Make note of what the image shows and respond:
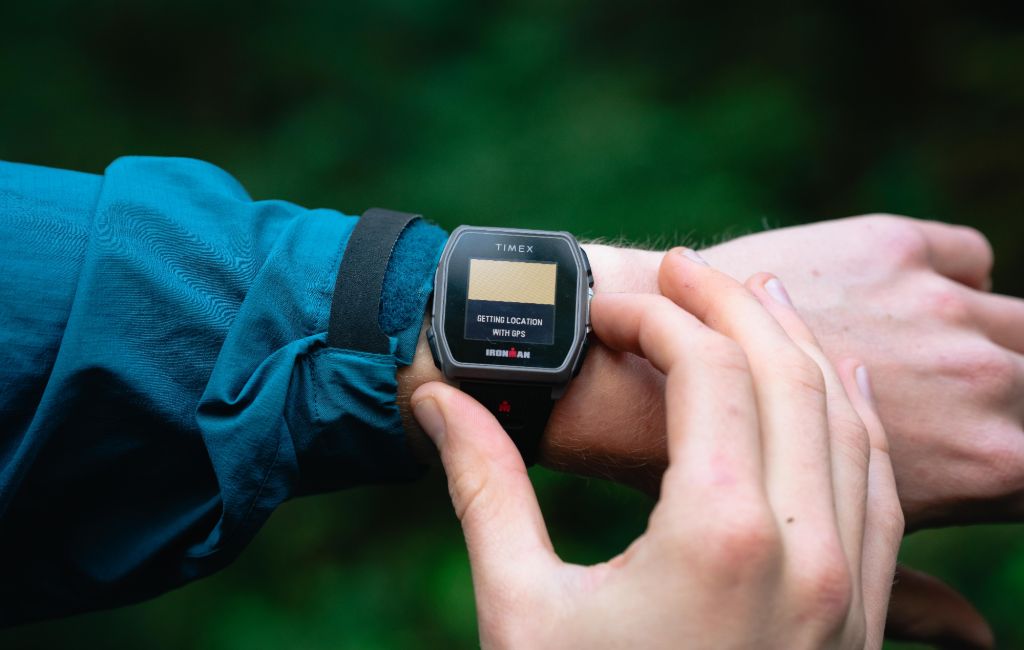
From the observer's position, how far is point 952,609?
1.36 metres

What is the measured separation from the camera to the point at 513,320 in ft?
3.68

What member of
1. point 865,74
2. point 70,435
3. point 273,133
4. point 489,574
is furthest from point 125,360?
point 865,74

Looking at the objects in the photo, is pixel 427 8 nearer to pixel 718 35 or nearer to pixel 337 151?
pixel 337 151

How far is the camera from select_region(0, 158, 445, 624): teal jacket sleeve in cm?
98

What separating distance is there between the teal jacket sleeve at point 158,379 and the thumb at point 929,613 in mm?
839

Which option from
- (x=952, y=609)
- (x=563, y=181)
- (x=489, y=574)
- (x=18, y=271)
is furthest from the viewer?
(x=563, y=181)

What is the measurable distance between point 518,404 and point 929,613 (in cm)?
79

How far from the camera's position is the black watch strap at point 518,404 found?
3.69 feet

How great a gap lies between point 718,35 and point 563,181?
593mm

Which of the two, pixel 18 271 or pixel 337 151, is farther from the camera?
pixel 337 151

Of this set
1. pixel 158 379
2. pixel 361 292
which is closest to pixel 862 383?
pixel 361 292

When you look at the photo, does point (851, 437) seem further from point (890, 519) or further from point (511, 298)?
point (511, 298)

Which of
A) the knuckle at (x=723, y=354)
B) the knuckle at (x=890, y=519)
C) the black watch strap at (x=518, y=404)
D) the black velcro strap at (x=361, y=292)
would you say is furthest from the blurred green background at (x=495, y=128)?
the knuckle at (x=723, y=354)

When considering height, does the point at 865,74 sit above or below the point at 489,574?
above
